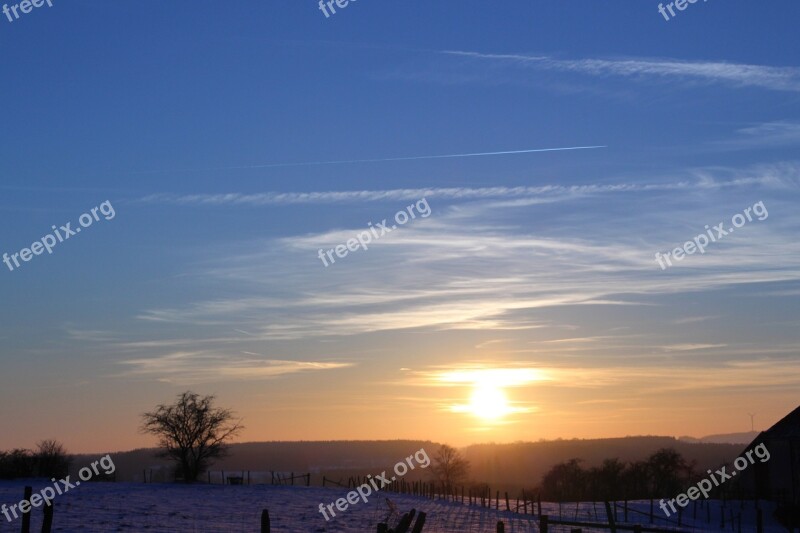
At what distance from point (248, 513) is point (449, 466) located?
123 metres

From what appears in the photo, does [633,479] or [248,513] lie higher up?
[248,513]

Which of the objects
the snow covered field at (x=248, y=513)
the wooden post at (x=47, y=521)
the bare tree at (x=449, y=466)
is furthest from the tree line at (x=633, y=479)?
the wooden post at (x=47, y=521)

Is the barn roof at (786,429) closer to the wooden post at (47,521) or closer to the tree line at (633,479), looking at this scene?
the tree line at (633,479)

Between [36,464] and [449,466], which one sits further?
[449,466]

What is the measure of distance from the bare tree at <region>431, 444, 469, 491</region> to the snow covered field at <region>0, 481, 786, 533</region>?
293ft

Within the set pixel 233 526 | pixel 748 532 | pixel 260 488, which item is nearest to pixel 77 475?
pixel 260 488

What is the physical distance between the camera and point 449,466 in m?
174

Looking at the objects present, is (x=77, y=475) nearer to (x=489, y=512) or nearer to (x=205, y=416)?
(x=205, y=416)

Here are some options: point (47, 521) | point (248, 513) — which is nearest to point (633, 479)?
point (248, 513)

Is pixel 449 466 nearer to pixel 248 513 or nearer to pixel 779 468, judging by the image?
pixel 779 468

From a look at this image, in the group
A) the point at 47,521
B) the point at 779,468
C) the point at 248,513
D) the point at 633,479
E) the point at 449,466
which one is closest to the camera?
the point at 47,521

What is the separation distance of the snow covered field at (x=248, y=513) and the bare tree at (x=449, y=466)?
293 ft

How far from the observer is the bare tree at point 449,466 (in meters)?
173

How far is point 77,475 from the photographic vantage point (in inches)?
3900
